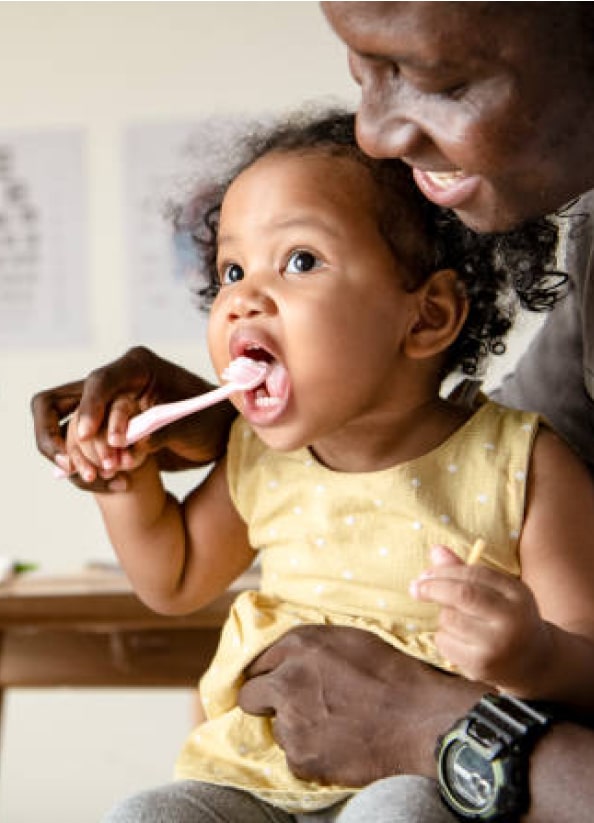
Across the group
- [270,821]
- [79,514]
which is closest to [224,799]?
[270,821]

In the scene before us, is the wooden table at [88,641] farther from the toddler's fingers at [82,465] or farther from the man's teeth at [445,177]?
the man's teeth at [445,177]

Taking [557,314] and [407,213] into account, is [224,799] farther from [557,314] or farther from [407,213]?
[557,314]

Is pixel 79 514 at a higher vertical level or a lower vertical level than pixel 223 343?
lower

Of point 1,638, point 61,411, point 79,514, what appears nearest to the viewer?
point 61,411

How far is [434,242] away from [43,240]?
2.66 m

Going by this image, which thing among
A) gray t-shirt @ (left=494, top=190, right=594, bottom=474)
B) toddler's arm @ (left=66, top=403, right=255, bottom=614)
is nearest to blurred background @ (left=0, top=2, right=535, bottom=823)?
gray t-shirt @ (left=494, top=190, right=594, bottom=474)

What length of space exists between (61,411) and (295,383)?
23cm

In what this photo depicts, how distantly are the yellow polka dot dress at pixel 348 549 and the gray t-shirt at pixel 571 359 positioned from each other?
169mm

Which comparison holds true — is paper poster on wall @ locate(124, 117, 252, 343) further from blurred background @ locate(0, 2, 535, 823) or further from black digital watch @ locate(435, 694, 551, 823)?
black digital watch @ locate(435, 694, 551, 823)

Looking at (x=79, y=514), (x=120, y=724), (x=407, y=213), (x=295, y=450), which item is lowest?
(x=120, y=724)

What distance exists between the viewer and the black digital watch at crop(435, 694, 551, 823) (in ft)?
3.33

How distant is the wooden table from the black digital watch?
980mm

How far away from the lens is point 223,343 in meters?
1.11

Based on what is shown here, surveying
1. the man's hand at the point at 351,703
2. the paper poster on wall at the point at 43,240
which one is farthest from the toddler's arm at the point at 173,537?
the paper poster on wall at the point at 43,240
